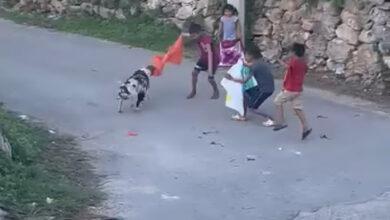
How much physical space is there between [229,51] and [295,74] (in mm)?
3581

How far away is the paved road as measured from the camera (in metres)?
10.0

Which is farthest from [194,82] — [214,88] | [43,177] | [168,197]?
[43,177]

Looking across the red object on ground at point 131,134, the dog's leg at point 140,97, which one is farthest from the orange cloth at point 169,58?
the red object on ground at point 131,134

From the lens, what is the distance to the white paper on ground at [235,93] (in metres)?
13.2

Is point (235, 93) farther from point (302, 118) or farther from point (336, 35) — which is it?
point (336, 35)

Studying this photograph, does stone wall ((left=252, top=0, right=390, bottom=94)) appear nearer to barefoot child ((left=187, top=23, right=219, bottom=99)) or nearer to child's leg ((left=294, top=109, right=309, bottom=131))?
barefoot child ((left=187, top=23, right=219, bottom=99))

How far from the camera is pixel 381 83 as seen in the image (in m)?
14.6

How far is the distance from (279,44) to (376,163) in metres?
5.47

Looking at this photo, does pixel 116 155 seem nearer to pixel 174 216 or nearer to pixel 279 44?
pixel 174 216

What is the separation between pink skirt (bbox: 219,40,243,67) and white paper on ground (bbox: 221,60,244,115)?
233cm

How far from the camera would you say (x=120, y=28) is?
19031 mm

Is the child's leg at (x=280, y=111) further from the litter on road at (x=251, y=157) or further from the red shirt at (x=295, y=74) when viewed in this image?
the litter on road at (x=251, y=157)

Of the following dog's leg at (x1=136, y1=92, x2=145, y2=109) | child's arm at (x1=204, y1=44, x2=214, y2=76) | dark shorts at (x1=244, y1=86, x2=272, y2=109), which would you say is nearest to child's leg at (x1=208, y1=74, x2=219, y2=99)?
child's arm at (x1=204, y1=44, x2=214, y2=76)

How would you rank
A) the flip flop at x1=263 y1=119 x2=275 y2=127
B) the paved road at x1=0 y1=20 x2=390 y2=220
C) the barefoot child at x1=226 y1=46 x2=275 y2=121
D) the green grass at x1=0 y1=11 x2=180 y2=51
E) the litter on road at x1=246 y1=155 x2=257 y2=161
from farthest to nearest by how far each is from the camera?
the green grass at x1=0 y1=11 x2=180 y2=51
the barefoot child at x1=226 y1=46 x2=275 y2=121
the flip flop at x1=263 y1=119 x2=275 y2=127
the litter on road at x1=246 y1=155 x2=257 y2=161
the paved road at x1=0 y1=20 x2=390 y2=220
